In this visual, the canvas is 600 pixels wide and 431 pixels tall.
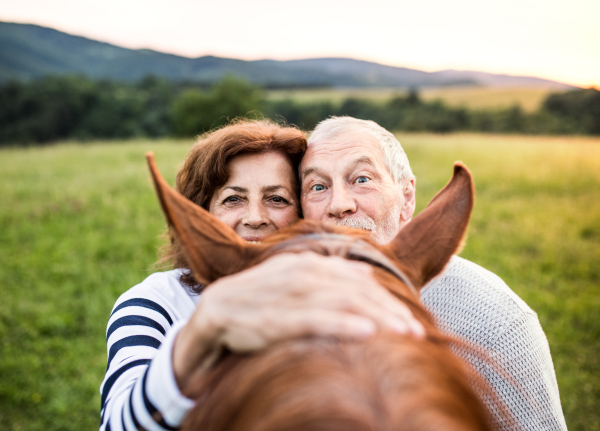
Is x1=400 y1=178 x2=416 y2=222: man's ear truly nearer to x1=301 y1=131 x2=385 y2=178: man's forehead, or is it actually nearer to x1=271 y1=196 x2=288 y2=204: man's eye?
x1=301 y1=131 x2=385 y2=178: man's forehead

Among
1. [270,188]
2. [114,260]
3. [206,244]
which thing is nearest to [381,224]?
[270,188]

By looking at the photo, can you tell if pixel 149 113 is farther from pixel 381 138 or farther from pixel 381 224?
pixel 381 224

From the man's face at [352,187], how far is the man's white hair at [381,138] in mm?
40

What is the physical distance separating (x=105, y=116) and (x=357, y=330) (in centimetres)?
4184

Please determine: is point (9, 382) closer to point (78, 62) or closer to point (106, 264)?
point (106, 264)

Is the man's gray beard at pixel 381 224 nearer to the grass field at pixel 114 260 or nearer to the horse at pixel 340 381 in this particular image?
the horse at pixel 340 381

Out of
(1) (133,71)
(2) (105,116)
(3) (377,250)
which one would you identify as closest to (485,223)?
(3) (377,250)

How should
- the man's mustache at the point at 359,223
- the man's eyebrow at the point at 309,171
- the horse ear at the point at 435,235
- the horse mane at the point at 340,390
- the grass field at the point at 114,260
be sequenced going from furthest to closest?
1. the grass field at the point at 114,260
2. the man's eyebrow at the point at 309,171
3. the man's mustache at the point at 359,223
4. the horse ear at the point at 435,235
5. the horse mane at the point at 340,390

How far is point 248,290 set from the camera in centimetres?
79

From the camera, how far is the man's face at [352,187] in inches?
90.5

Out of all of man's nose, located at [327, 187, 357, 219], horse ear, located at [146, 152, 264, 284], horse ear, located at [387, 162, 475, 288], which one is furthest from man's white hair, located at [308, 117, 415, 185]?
horse ear, located at [146, 152, 264, 284]

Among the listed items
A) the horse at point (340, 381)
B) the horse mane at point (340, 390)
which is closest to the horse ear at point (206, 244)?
the horse at point (340, 381)

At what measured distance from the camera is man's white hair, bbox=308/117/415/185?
2555 mm

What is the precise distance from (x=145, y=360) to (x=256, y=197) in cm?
118
